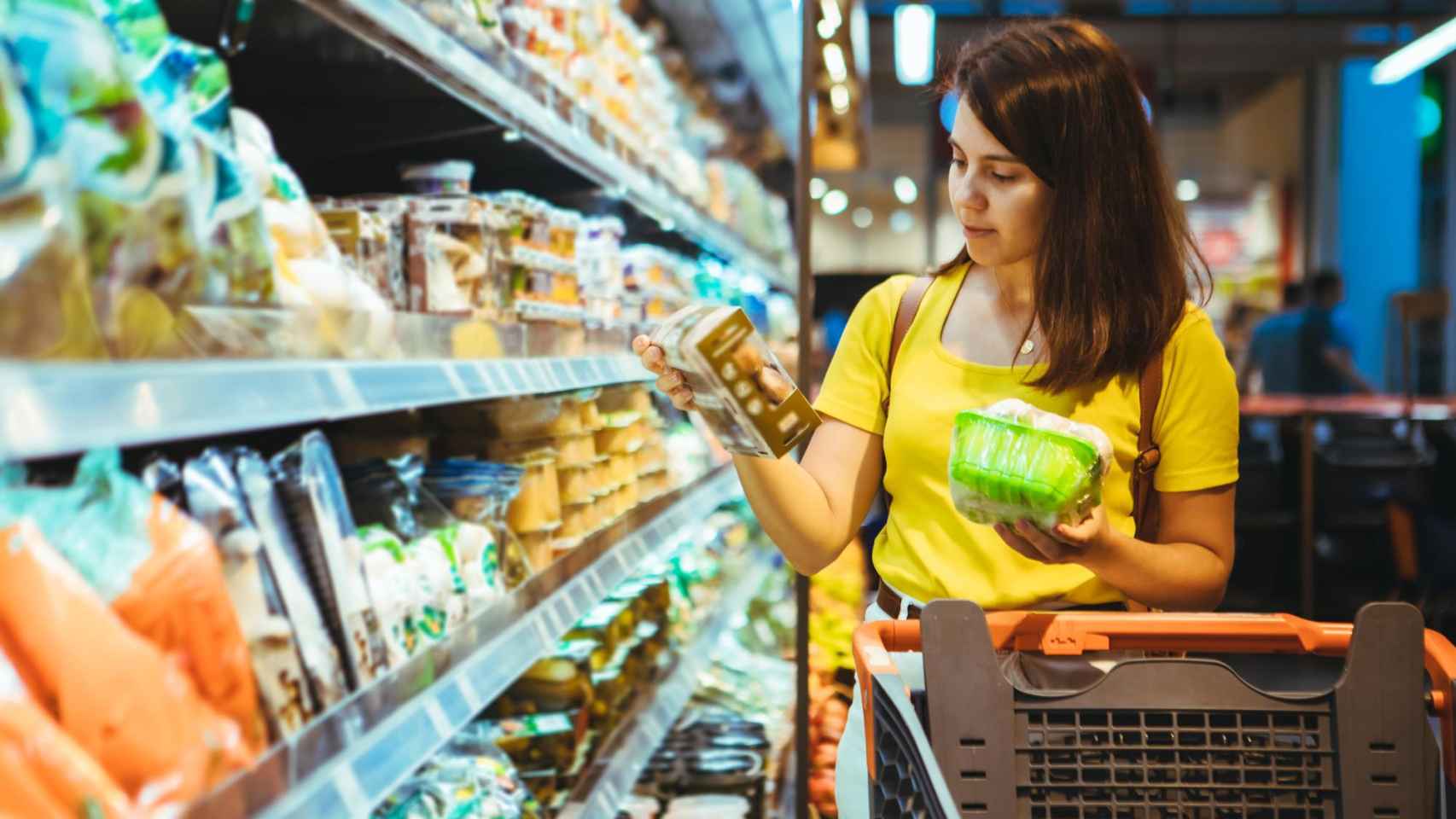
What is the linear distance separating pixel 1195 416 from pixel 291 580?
97 cm

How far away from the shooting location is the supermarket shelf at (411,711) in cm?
92

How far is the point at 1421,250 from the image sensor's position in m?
10.7

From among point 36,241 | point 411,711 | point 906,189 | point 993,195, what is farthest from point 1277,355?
point 36,241

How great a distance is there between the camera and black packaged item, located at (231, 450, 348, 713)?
1.08m

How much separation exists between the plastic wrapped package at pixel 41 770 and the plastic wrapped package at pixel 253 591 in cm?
24

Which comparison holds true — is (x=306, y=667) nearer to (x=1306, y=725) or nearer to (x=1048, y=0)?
(x=1306, y=725)

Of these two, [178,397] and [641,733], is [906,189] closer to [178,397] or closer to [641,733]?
[641,733]

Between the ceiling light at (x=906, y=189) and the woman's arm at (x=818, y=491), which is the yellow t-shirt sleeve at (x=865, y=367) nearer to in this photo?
the woman's arm at (x=818, y=491)

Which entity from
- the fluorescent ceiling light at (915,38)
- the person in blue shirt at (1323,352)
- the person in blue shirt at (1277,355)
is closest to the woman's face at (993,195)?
the fluorescent ceiling light at (915,38)

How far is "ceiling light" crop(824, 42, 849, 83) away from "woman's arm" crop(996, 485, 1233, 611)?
2.81 metres

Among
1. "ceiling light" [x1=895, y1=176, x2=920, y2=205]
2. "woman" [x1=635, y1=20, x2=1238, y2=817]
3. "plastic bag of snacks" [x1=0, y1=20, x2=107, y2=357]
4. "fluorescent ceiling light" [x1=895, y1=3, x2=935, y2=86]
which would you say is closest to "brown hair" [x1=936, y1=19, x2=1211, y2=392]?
"woman" [x1=635, y1=20, x2=1238, y2=817]

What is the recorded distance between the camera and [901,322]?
1592 millimetres

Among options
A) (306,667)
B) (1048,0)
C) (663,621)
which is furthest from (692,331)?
(1048,0)

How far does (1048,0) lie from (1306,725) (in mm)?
9772
